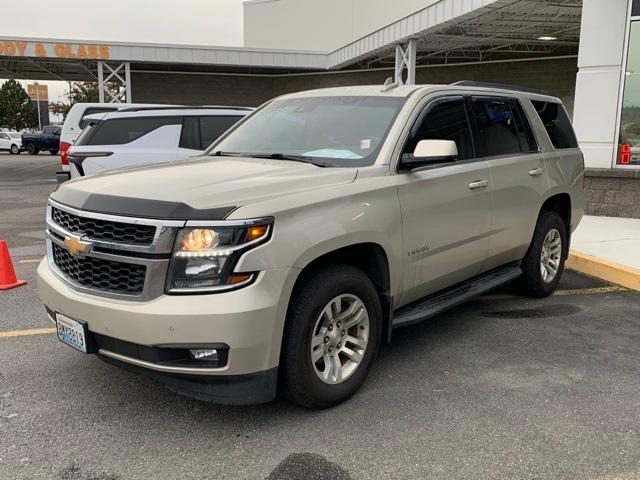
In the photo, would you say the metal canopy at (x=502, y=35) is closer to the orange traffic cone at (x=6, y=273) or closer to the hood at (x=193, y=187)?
the orange traffic cone at (x=6, y=273)

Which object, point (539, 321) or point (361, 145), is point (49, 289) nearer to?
point (361, 145)

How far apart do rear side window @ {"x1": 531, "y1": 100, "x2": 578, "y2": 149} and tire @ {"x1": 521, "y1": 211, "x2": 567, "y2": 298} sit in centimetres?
76

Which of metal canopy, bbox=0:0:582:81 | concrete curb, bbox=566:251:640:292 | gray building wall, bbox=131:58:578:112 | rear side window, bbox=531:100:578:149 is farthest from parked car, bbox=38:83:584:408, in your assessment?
gray building wall, bbox=131:58:578:112

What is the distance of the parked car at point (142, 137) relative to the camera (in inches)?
375

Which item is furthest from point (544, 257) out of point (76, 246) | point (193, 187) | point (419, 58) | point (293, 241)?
point (419, 58)

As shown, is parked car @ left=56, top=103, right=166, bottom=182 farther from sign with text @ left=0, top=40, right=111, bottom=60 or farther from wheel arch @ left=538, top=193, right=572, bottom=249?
sign with text @ left=0, top=40, right=111, bottom=60

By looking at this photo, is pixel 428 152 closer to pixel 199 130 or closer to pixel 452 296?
pixel 452 296

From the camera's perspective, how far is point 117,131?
9.70m

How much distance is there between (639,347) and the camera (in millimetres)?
4562

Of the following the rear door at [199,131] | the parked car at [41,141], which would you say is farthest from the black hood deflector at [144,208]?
the parked car at [41,141]

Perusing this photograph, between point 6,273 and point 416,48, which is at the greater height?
point 416,48

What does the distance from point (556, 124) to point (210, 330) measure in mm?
4501

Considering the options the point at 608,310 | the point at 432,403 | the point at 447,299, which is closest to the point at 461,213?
the point at 447,299

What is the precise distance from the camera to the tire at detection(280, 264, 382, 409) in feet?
10.3
